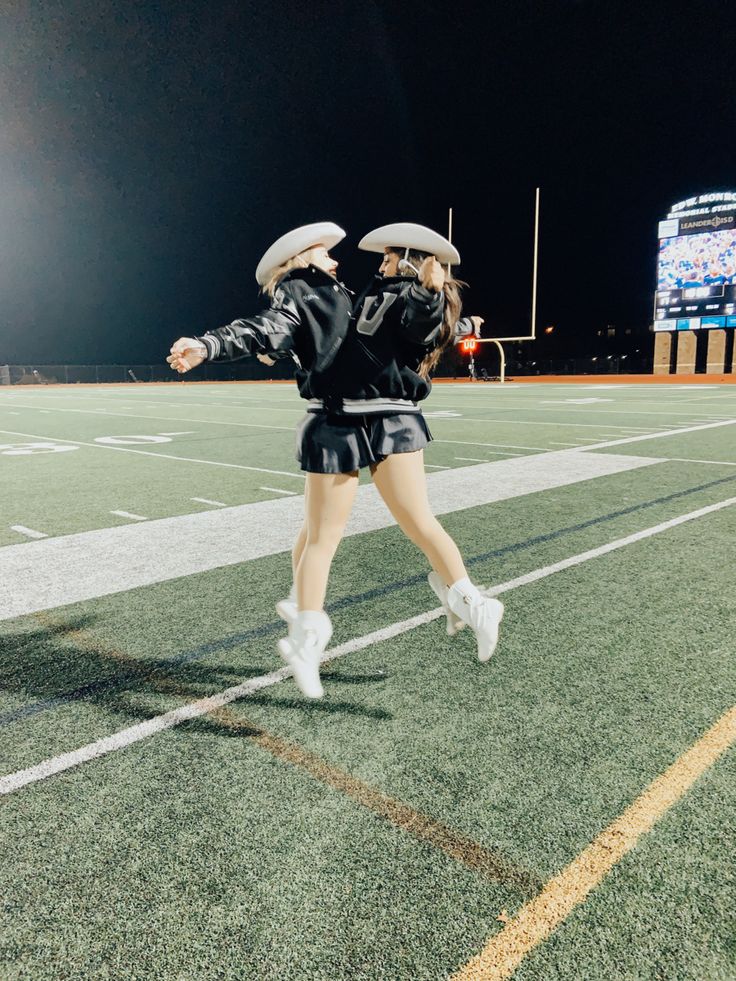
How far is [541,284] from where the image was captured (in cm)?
6022

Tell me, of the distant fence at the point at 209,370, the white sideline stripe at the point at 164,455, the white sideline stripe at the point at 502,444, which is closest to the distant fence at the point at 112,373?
the distant fence at the point at 209,370

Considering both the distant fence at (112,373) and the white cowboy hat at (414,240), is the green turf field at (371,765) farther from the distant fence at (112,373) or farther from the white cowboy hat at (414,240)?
the distant fence at (112,373)

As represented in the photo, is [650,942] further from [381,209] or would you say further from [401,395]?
[381,209]

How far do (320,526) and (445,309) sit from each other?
974 millimetres

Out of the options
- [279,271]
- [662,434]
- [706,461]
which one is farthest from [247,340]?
[662,434]

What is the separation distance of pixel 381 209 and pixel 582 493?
43.8 metres

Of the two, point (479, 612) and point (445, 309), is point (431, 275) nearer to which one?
point (445, 309)

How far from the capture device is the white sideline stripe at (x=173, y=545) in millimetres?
4141

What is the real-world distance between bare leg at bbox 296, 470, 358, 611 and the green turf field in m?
0.42

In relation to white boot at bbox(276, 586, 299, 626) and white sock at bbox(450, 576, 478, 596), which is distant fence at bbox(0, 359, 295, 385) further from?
white sock at bbox(450, 576, 478, 596)

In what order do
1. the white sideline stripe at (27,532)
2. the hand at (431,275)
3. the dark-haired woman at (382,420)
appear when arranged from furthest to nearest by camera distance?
the white sideline stripe at (27,532) < the dark-haired woman at (382,420) < the hand at (431,275)

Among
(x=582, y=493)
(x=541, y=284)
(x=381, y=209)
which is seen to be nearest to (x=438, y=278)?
(x=582, y=493)

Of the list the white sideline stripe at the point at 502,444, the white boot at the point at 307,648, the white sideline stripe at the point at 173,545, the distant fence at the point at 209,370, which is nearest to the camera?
the white boot at the point at 307,648

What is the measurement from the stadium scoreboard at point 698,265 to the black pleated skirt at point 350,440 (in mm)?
42842
